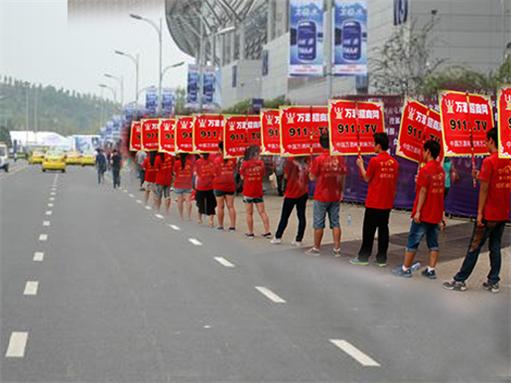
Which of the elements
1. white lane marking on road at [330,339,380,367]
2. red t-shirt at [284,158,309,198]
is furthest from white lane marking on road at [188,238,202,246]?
white lane marking on road at [330,339,380,367]

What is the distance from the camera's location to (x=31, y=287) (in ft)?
37.1

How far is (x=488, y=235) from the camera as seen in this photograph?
38.8 feet

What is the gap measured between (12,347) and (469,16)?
184 feet

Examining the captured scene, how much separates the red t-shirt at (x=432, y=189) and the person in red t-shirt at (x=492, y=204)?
89 cm

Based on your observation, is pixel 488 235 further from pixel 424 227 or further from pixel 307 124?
pixel 307 124

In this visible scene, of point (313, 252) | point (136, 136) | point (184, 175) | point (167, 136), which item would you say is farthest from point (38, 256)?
point (136, 136)

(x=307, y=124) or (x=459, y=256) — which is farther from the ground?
(x=307, y=124)

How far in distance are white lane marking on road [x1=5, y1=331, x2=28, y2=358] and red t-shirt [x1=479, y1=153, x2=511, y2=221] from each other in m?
5.71

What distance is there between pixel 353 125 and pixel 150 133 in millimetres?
12823

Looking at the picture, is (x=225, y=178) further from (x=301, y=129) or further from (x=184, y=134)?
(x=184, y=134)

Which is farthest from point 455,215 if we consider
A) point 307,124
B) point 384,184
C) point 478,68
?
point 478,68

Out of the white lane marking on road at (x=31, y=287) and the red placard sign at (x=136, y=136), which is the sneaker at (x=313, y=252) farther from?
the red placard sign at (x=136, y=136)

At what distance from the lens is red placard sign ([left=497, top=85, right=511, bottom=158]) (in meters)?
11.6

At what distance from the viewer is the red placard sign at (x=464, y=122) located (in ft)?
41.8
